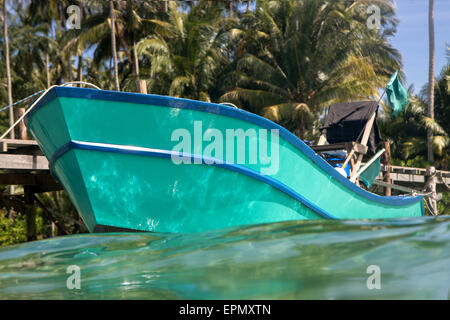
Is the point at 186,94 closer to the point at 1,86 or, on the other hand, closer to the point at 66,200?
the point at 66,200

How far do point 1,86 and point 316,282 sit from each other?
26485 mm

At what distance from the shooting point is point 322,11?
65.3 feet

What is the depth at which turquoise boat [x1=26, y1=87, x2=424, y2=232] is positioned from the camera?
5.19m

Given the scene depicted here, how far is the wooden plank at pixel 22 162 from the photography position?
8227mm

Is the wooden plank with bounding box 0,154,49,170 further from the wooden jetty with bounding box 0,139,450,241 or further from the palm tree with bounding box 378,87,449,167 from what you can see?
the palm tree with bounding box 378,87,449,167

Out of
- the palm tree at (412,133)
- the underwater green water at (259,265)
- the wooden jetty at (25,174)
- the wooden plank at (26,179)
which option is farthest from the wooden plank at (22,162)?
the palm tree at (412,133)

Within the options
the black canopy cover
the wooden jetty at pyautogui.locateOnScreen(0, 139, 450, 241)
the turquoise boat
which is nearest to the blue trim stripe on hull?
the turquoise boat

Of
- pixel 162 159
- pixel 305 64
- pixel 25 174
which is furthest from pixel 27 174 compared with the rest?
pixel 305 64

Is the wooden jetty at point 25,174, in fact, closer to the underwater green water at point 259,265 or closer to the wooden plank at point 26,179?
the wooden plank at point 26,179

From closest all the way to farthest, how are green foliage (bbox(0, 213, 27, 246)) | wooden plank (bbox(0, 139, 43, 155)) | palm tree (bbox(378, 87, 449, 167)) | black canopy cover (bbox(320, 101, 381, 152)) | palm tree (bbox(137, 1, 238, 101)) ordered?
wooden plank (bbox(0, 139, 43, 155))
black canopy cover (bbox(320, 101, 381, 152))
green foliage (bbox(0, 213, 27, 246))
palm tree (bbox(137, 1, 238, 101))
palm tree (bbox(378, 87, 449, 167))

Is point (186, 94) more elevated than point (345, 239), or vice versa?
point (186, 94)

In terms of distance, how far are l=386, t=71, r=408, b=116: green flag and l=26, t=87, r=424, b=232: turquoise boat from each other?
380 centimetres

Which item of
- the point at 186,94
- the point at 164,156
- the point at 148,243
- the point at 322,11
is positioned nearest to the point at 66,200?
the point at 186,94

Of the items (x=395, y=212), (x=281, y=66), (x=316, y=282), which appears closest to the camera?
(x=316, y=282)
